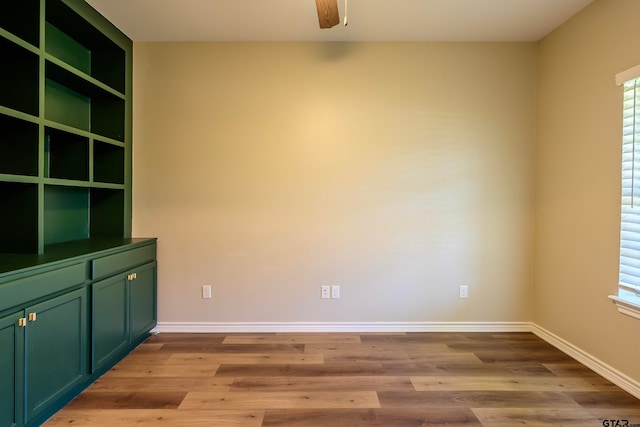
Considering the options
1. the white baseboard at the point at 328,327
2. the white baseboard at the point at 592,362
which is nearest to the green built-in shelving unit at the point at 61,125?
the white baseboard at the point at 328,327

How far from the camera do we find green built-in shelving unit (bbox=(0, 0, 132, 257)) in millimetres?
2062

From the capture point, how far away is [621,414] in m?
1.94

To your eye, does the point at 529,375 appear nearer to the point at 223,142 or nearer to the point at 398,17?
the point at 398,17

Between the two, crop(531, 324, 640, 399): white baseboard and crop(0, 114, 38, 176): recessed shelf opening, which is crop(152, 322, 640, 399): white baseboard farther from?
crop(0, 114, 38, 176): recessed shelf opening

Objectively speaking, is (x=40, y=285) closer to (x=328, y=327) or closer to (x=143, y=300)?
(x=143, y=300)

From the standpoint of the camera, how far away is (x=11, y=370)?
1.60 meters

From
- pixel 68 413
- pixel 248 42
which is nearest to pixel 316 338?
pixel 68 413

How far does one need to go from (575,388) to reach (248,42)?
3.68 meters

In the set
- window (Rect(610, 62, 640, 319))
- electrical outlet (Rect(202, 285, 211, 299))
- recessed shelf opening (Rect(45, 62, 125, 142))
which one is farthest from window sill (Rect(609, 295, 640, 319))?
recessed shelf opening (Rect(45, 62, 125, 142))

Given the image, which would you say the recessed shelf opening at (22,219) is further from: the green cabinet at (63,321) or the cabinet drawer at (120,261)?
the cabinet drawer at (120,261)

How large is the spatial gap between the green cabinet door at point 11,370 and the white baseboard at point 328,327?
4.88 ft

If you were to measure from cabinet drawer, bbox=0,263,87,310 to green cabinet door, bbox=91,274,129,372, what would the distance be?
20 centimetres

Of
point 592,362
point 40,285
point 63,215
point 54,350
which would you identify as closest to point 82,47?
point 63,215

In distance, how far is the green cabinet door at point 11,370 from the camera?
1.56m
